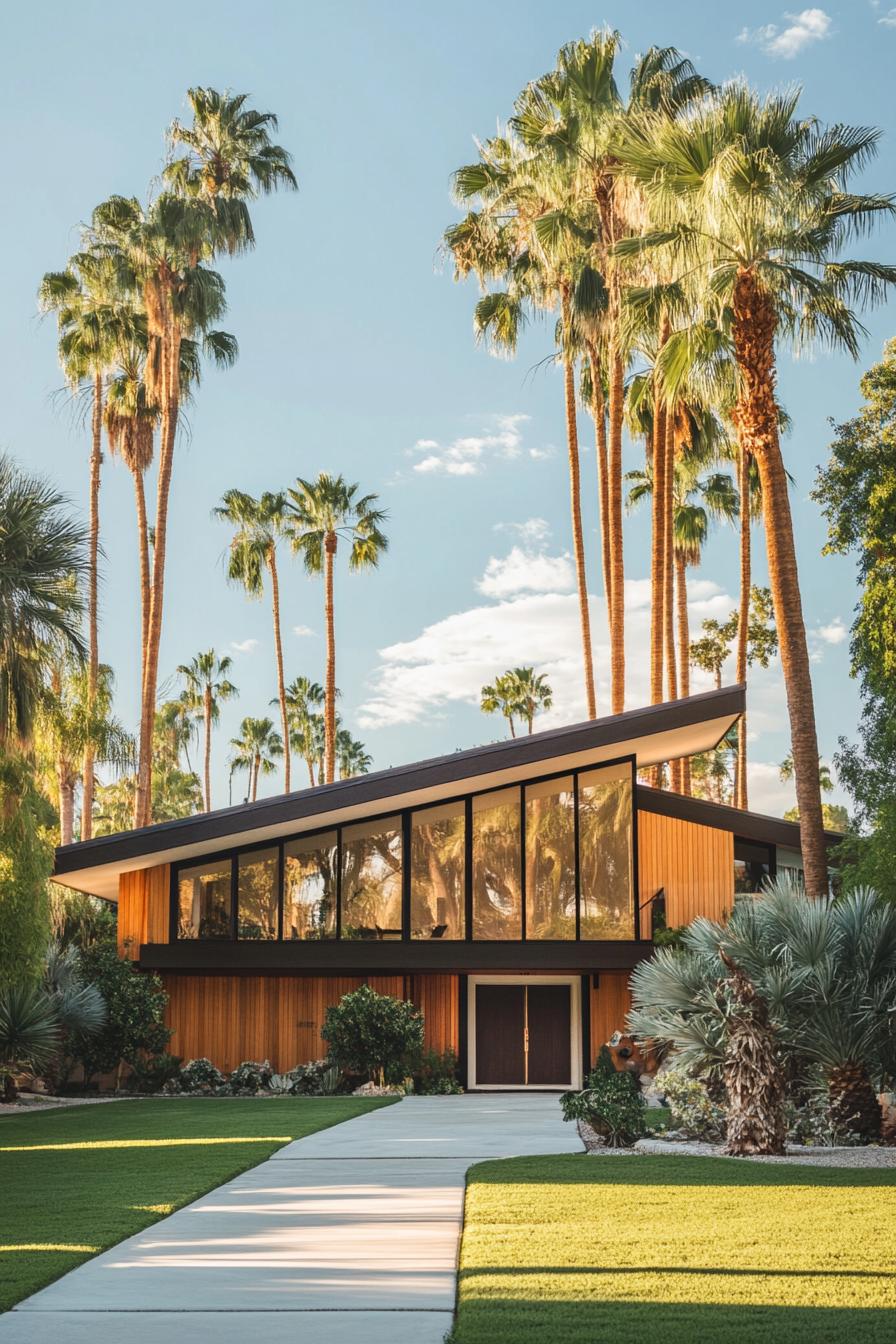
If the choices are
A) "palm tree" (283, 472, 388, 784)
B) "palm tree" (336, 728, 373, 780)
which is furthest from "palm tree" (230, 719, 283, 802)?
"palm tree" (283, 472, 388, 784)

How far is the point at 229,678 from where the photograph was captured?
67.2 m

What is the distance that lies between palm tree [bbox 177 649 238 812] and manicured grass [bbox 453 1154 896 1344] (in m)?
58.0

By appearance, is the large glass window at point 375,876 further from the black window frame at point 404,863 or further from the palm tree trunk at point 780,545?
the palm tree trunk at point 780,545

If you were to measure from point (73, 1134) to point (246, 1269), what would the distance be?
28.2ft

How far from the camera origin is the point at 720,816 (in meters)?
25.5

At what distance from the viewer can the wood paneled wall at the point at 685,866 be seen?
25.0 m

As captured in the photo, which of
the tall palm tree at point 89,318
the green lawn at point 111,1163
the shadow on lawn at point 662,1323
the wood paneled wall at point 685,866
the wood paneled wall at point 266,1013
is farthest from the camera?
the tall palm tree at point 89,318

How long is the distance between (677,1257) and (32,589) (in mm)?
11667

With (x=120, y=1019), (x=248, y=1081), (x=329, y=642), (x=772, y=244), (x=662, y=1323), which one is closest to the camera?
(x=662, y=1323)

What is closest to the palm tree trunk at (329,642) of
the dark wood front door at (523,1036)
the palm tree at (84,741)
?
the palm tree at (84,741)

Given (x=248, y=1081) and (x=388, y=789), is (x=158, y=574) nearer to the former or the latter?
(x=388, y=789)

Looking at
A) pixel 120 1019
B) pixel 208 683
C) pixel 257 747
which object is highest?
pixel 208 683

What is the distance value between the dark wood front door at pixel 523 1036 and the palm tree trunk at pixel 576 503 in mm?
8778

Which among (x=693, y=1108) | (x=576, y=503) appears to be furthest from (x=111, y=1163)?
(x=576, y=503)
